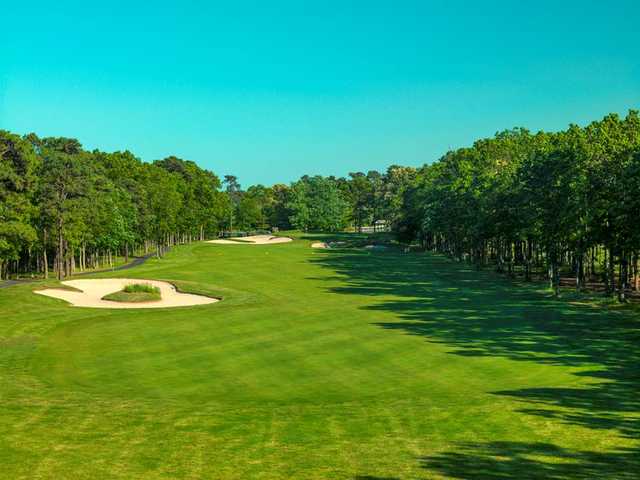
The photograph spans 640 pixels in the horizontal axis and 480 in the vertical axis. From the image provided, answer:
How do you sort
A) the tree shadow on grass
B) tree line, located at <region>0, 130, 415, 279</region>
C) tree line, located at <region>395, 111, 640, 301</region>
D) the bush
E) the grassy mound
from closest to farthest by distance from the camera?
1. the tree shadow on grass
2. tree line, located at <region>395, 111, 640, 301</region>
3. the grassy mound
4. the bush
5. tree line, located at <region>0, 130, 415, 279</region>

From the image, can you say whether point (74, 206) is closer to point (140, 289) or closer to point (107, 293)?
point (107, 293)

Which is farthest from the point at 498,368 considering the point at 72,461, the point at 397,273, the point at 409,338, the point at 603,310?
the point at 397,273

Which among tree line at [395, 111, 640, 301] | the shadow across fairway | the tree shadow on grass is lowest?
the shadow across fairway

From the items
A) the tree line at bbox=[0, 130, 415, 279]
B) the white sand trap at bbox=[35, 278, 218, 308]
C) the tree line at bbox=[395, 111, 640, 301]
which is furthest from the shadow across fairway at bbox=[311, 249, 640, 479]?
the tree line at bbox=[0, 130, 415, 279]

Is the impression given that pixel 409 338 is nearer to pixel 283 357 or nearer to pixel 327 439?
pixel 283 357

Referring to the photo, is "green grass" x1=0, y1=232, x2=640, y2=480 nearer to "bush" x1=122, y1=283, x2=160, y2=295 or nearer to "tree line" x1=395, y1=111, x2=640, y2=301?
"bush" x1=122, y1=283, x2=160, y2=295

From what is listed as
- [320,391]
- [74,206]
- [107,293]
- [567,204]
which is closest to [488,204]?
[567,204]
